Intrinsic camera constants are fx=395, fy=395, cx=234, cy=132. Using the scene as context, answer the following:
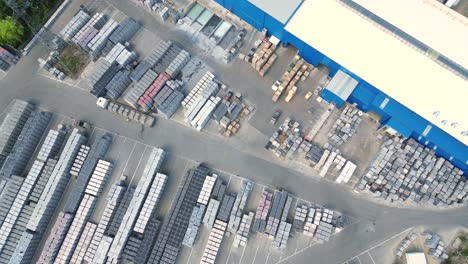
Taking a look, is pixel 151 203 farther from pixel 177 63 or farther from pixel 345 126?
pixel 345 126

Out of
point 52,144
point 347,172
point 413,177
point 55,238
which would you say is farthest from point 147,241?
point 413,177

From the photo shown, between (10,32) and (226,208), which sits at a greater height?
(10,32)

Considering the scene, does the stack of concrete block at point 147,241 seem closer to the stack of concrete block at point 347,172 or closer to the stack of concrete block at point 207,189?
the stack of concrete block at point 207,189

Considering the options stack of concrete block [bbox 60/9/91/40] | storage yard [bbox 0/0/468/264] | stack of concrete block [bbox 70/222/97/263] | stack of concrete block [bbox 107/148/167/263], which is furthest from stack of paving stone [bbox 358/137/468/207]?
stack of concrete block [bbox 60/9/91/40]

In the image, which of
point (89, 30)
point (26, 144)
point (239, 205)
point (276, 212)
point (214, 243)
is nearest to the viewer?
point (214, 243)

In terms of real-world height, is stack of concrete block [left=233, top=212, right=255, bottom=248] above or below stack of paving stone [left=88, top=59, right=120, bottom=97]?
below

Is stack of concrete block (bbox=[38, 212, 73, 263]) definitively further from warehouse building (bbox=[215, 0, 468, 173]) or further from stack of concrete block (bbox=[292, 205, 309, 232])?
warehouse building (bbox=[215, 0, 468, 173])

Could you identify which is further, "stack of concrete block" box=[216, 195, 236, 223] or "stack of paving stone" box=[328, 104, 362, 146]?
"stack of paving stone" box=[328, 104, 362, 146]

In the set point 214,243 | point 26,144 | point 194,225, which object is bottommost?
point 214,243
